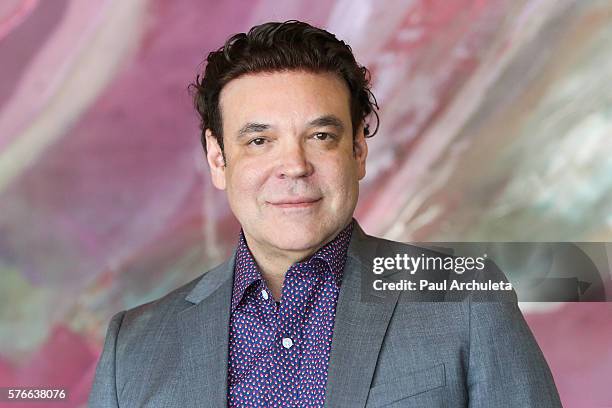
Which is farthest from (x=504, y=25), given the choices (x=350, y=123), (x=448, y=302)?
(x=448, y=302)

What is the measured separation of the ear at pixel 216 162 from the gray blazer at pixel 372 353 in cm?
15

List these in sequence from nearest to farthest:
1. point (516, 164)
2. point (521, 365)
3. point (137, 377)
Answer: point (521, 365)
point (137, 377)
point (516, 164)

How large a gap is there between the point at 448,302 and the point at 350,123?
33cm

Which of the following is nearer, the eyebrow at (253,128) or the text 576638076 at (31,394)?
the eyebrow at (253,128)

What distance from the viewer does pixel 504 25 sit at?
2.19 metres

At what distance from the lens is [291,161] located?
4.66 ft

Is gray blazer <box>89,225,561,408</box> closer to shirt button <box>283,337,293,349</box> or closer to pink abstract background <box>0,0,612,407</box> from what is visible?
shirt button <box>283,337,293,349</box>

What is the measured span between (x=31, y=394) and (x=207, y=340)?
89 centimetres

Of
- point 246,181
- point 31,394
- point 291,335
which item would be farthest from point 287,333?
point 31,394

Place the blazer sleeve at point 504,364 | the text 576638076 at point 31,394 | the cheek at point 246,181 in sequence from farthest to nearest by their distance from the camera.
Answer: the text 576638076 at point 31,394
the cheek at point 246,181
the blazer sleeve at point 504,364

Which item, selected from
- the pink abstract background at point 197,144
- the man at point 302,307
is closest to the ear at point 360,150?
the man at point 302,307

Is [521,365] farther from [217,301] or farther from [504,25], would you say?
[504,25]

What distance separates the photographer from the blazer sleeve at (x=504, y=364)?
1.33 meters

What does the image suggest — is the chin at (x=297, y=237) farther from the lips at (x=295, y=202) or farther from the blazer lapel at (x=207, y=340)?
the blazer lapel at (x=207, y=340)
